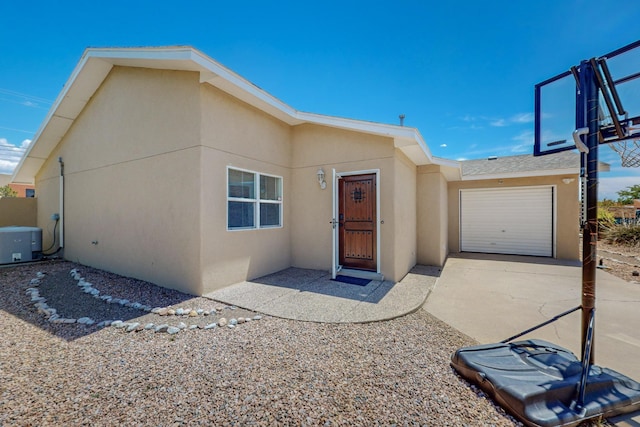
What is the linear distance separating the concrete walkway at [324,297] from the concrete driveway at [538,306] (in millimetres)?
485

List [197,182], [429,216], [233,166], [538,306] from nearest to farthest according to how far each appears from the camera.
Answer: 1. [538,306]
2. [197,182]
3. [233,166]
4. [429,216]

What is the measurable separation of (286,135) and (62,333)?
5670mm

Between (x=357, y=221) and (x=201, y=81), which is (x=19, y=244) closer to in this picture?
(x=201, y=81)

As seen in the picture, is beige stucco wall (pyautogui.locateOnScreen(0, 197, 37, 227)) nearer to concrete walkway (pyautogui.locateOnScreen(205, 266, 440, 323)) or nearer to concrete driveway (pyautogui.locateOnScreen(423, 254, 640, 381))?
concrete walkway (pyautogui.locateOnScreen(205, 266, 440, 323))

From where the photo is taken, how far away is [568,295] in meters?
5.12

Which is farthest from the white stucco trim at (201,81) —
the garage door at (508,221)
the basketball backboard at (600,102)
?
the garage door at (508,221)

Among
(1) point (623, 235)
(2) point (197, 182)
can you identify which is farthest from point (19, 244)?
(1) point (623, 235)

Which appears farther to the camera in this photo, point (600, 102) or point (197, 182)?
point (197, 182)

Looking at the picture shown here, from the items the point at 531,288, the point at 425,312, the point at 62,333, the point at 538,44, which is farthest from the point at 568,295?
the point at 62,333

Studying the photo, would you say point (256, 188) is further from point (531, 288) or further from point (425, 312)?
point (531, 288)

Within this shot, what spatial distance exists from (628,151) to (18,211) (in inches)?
668

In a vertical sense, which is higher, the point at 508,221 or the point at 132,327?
the point at 508,221

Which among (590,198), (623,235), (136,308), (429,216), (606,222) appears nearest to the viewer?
(590,198)

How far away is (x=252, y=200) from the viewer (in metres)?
6.03
